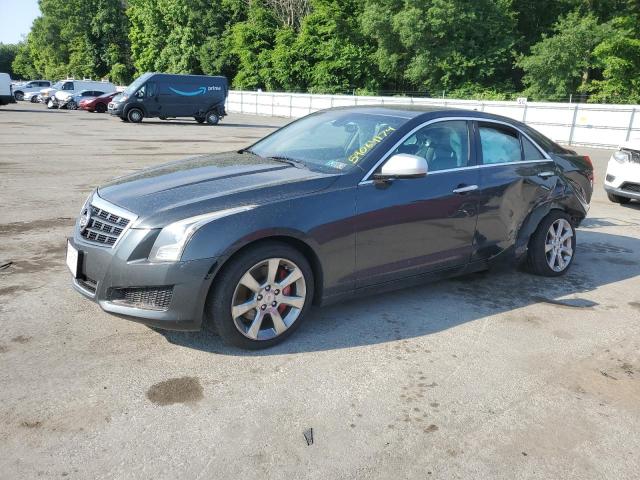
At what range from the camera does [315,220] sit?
149 inches

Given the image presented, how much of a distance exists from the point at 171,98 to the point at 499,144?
24657mm

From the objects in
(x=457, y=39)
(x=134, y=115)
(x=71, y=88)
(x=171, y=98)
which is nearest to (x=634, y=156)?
(x=171, y=98)

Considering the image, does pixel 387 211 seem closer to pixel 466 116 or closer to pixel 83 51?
pixel 466 116

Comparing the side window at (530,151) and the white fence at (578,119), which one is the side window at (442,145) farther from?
the white fence at (578,119)

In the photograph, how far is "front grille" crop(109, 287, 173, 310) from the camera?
3426mm

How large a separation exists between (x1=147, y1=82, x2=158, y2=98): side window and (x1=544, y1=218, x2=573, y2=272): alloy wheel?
2423 centimetres

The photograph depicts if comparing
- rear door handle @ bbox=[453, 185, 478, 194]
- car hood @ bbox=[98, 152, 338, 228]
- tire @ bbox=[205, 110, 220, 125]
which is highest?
car hood @ bbox=[98, 152, 338, 228]

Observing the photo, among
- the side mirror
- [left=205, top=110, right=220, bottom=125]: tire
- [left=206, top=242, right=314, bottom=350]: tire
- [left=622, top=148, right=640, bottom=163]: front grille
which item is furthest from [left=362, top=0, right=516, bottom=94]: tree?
[left=206, top=242, right=314, bottom=350]: tire

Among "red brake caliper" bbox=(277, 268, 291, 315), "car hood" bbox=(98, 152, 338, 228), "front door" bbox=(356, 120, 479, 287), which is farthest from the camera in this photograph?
"front door" bbox=(356, 120, 479, 287)

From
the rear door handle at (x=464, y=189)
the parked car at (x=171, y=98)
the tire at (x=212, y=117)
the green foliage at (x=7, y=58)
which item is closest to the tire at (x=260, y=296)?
the rear door handle at (x=464, y=189)

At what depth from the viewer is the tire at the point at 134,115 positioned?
26.7 m

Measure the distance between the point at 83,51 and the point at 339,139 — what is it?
8592 cm

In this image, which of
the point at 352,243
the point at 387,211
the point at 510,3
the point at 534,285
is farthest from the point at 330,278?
the point at 510,3

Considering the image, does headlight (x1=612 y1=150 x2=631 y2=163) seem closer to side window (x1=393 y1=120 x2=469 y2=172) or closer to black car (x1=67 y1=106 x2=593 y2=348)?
black car (x1=67 y1=106 x2=593 y2=348)
